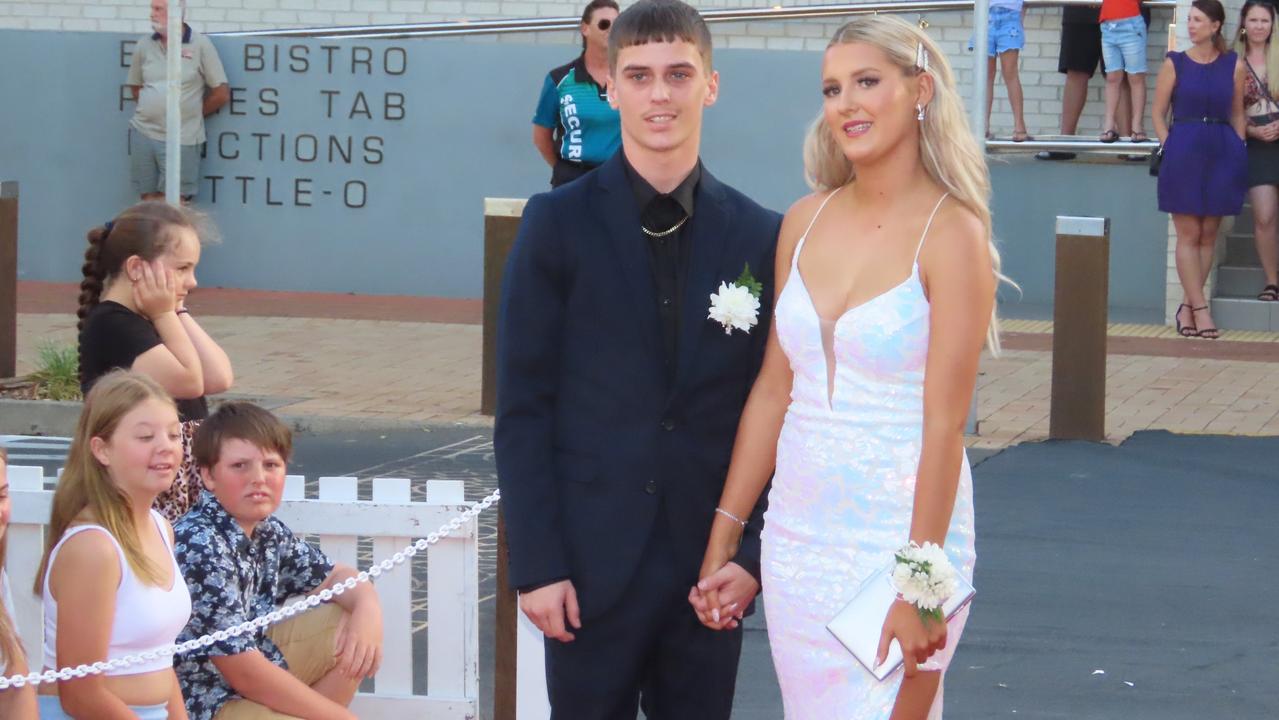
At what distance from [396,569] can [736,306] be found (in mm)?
1593

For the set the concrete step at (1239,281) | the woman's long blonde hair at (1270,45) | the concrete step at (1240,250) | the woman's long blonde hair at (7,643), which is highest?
the woman's long blonde hair at (1270,45)

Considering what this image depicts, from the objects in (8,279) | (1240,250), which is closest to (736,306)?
(8,279)

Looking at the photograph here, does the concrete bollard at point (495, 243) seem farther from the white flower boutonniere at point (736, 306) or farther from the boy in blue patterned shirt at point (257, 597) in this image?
the white flower boutonniere at point (736, 306)

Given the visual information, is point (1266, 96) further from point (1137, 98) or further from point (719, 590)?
point (719, 590)

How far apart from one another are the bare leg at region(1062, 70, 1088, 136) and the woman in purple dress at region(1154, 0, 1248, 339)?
208 centimetres

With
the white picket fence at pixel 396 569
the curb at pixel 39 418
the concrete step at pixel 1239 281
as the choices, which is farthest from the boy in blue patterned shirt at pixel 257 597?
the concrete step at pixel 1239 281

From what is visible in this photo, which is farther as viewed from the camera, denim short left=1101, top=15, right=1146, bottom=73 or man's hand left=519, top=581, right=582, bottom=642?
denim short left=1101, top=15, right=1146, bottom=73

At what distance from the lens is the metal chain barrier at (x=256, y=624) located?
3896 millimetres

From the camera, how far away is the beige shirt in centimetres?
1472

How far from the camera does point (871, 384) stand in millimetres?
3385

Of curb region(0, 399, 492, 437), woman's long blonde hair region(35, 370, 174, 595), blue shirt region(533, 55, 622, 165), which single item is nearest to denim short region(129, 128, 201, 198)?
blue shirt region(533, 55, 622, 165)

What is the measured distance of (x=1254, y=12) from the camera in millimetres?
12211

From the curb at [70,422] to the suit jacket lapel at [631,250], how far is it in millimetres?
5935

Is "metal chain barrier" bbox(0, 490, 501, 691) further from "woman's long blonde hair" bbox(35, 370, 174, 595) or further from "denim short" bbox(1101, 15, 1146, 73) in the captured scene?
"denim short" bbox(1101, 15, 1146, 73)
